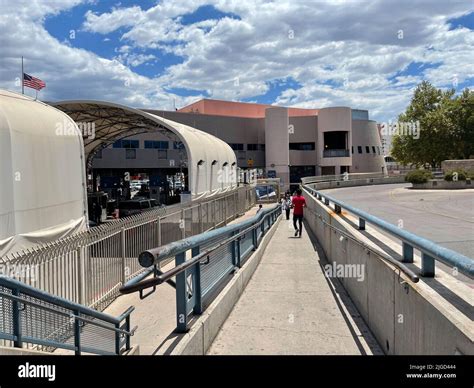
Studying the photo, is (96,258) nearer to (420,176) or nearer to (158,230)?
(158,230)

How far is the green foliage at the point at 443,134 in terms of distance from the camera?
6000cm

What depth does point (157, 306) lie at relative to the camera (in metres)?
7.52

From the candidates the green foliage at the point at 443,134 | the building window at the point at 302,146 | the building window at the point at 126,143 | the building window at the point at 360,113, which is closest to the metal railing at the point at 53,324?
the building window at the point at 126,143

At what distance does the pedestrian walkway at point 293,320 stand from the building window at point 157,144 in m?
48.2

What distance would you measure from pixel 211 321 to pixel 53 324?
1.98 meters

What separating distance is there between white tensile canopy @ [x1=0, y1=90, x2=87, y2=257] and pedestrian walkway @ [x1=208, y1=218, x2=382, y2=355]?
484 centimetres

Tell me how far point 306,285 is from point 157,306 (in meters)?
2.95

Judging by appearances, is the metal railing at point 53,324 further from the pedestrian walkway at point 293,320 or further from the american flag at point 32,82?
the american flag at point 32,82

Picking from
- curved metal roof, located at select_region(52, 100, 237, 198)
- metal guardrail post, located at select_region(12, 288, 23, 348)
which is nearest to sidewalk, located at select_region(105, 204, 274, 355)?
metal guardrail post, located at select_region(12, 288, 23, 348)

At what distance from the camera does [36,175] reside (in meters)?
9.42

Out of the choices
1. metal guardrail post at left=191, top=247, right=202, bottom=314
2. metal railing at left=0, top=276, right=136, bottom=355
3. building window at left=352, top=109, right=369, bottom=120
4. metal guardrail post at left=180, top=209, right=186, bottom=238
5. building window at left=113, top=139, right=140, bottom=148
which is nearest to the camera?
metal railing at left=0, top=276, right=136, bottom=355

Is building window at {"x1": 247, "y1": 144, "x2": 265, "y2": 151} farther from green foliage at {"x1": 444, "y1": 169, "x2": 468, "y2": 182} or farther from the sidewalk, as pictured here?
the sidewalk

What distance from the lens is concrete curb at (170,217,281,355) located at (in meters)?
4.34
